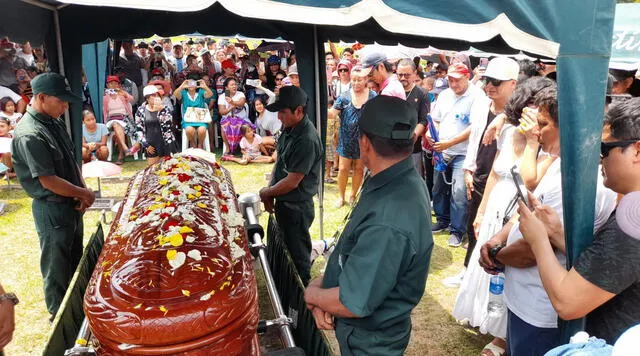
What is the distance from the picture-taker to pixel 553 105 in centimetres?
212

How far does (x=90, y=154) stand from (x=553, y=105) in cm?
756

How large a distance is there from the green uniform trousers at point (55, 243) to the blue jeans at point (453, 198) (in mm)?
3581

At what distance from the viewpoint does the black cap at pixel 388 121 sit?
182 cm

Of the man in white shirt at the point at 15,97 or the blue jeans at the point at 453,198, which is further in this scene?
the man in white shirt at the point at 15,97

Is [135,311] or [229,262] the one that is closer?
[135,311]

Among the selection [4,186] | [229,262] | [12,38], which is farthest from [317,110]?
[4,186]

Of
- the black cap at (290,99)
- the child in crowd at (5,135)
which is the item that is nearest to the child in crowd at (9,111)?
the child in crowd at (5,135)

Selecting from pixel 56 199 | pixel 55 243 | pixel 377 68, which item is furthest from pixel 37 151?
pixel 377 68

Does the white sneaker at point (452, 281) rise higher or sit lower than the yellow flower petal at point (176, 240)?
lower

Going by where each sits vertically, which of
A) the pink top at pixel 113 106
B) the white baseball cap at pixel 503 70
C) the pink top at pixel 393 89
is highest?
the white baseball cap at pixel 503 70

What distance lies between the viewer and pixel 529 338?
2.20 metres

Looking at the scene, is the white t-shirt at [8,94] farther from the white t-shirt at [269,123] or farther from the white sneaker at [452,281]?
the white sneaker at [452,281]

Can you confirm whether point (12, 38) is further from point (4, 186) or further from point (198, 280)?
point (4, 186)

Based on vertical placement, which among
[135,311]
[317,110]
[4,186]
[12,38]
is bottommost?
[4,186]
